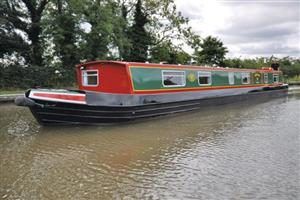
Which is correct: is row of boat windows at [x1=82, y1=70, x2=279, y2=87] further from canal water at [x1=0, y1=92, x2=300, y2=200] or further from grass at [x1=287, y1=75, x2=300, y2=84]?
grass at [x1=287, y1=75, x2=300, y2=84]

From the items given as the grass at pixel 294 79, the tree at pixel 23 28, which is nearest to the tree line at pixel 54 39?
the tree at pixel 23 28

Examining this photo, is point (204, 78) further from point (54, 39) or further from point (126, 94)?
point (54, 39)

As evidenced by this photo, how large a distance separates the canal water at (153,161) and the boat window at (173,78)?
2.13 m

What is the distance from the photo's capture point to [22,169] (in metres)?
5.77

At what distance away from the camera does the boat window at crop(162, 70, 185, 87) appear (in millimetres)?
11969

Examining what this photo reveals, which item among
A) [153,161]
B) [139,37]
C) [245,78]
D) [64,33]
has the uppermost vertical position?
[139,37]

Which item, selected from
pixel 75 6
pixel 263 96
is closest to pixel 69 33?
pixel 75 6

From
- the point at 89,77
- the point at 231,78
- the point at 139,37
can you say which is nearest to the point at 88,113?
the point at 89,77

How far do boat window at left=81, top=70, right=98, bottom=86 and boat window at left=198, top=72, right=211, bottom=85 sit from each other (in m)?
4.59

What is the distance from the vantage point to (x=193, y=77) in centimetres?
1344

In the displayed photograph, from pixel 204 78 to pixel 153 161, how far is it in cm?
852

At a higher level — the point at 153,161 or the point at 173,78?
the point at 173,78

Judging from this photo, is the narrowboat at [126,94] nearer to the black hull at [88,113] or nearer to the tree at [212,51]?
the black hull at [88,113]

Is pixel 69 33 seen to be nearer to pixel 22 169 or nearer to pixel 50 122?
pixel 50 122
